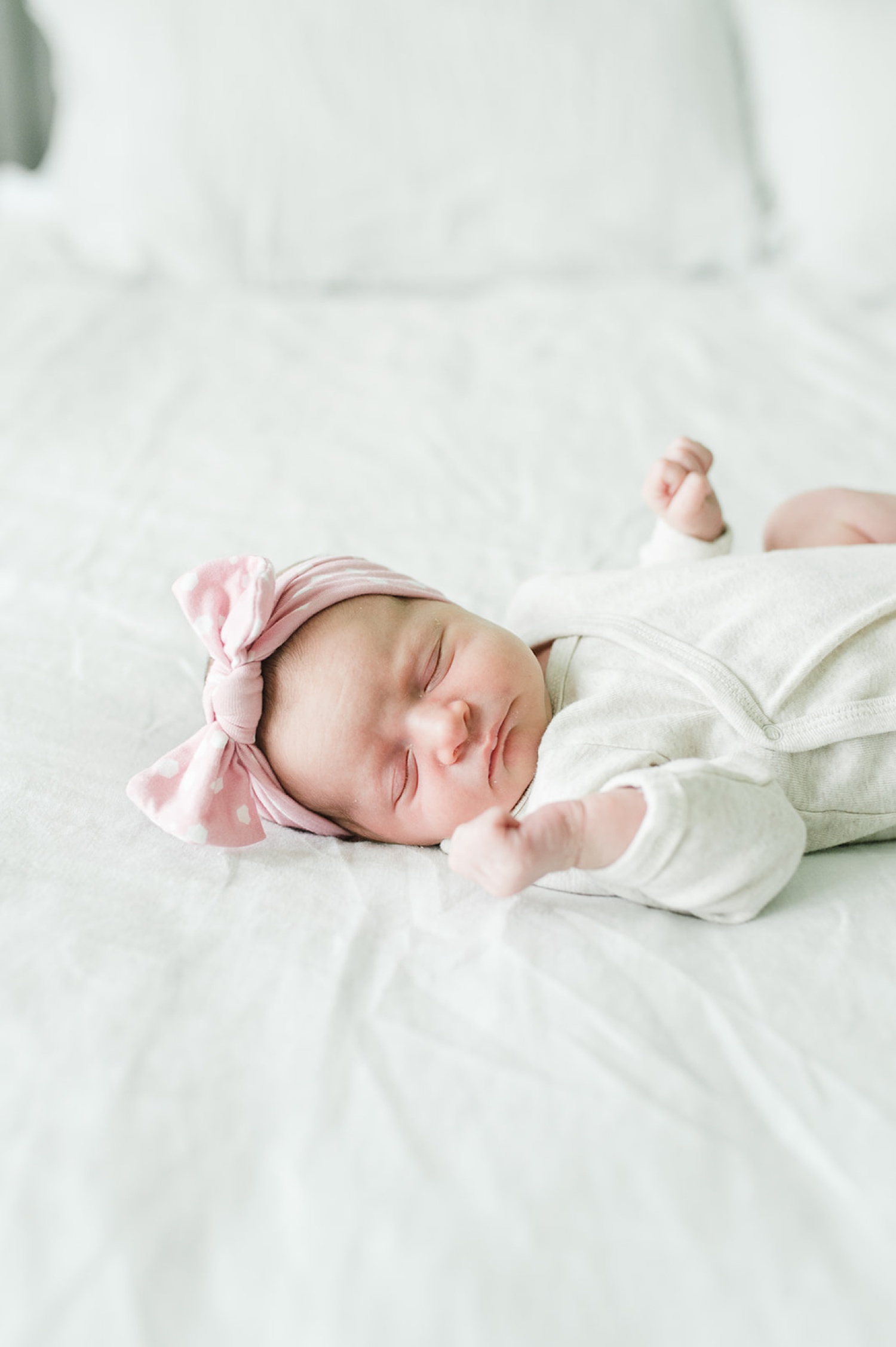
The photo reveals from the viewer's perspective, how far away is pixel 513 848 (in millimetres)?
792

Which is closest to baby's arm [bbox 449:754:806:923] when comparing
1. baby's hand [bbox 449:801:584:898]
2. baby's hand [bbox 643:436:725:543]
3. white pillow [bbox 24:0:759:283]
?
baby's hand [bbox 449:801:584:898]

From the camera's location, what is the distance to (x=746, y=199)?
7.49ft

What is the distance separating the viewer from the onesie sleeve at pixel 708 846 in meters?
0.81

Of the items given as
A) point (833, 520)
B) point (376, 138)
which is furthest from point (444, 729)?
point (376, 138)

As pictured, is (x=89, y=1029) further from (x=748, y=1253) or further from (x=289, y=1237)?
(x=748, y=1253)

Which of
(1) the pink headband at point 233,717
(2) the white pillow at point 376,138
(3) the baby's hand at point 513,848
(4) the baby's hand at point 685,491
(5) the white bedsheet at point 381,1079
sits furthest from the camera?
(2) the white pillow at point 376,138

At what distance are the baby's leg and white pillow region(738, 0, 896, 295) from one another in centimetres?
107

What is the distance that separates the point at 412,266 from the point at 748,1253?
6.62 feet

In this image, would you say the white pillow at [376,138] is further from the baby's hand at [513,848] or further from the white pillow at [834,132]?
the baby's hand at [513,848]

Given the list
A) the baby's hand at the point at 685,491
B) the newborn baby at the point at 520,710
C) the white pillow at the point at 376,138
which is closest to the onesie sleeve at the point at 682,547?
the baby's hand at the point at 685,491

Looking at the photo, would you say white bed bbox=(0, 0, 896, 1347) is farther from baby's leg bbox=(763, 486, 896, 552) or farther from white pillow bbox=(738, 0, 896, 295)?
white pillow bbox=(738, 0, 896, 295)

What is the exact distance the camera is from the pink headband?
0.94m

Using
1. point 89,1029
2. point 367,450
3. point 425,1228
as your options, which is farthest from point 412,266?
point 425,1228

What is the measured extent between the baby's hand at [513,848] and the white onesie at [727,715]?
45 millimetres
